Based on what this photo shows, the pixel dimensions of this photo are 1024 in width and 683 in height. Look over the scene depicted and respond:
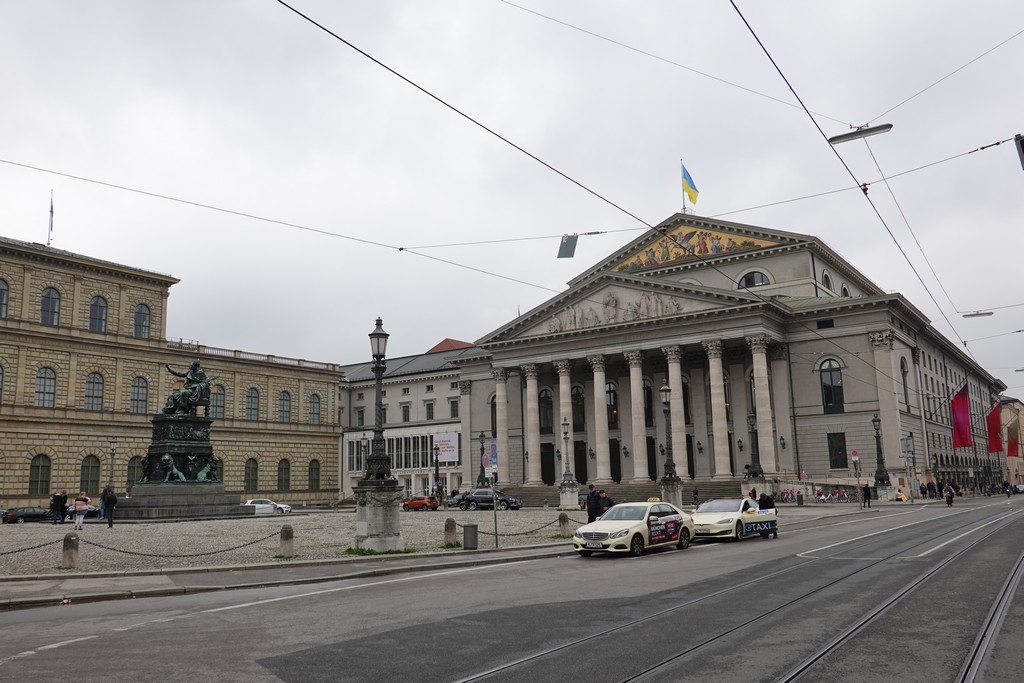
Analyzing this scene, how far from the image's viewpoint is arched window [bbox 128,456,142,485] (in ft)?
217

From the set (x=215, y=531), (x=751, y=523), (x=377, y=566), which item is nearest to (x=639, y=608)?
(x=377, y=566)

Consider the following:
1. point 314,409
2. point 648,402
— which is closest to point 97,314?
point 314,409

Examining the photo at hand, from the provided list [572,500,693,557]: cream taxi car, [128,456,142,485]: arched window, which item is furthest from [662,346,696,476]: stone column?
[128,456,142,485]: arched window

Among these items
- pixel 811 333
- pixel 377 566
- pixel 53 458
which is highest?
pixel 811 333

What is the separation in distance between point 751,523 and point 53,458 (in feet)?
180

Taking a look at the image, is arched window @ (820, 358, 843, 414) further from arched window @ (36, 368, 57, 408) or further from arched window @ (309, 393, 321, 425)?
arched window @ (36, 368, 57, 408)

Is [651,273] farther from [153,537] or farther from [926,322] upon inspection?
[153,537]

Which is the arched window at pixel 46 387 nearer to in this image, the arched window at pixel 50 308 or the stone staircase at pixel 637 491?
the arched window at pixel 50 308

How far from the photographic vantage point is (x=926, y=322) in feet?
215

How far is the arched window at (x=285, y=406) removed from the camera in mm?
80625

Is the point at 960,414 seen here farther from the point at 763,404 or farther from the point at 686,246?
the point at 686,246

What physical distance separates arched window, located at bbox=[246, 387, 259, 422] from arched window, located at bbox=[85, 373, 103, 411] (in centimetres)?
1449

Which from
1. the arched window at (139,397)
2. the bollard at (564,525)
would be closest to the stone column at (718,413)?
the bollard at (564,525)

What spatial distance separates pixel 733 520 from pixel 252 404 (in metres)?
61.6
